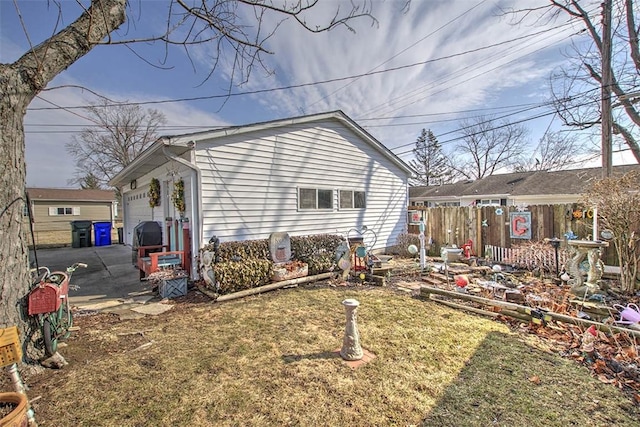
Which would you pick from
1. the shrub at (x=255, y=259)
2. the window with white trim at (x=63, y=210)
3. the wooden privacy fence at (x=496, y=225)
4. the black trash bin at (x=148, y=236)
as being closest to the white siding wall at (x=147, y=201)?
the black trash bin at (x=148, y=236)

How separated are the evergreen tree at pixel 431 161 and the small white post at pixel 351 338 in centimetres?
3316

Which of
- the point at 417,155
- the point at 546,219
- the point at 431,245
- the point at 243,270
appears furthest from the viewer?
the point at 417,155

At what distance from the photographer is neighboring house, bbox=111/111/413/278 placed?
602cm

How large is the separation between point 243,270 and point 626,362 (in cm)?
537

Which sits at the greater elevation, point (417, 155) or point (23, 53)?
point (417, 155)

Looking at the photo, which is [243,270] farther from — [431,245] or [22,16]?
[431,245]

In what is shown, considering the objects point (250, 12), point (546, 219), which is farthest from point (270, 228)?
point (546, 219)

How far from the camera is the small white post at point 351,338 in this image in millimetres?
3016

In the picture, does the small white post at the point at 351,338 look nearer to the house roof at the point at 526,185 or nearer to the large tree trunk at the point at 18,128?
the large tree trunk at the point at 18,128

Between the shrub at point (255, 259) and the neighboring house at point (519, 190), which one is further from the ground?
the neighboring house at point (519, 190)

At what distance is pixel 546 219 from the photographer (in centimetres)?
746

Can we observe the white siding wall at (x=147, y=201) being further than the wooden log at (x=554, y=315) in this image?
Yes

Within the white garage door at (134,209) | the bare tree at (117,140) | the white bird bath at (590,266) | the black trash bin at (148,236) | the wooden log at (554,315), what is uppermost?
the bare tree at (117,140)

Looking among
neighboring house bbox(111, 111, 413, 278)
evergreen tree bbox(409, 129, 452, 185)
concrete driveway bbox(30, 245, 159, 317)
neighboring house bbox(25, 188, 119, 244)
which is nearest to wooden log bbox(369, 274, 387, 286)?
neighboring house bbox(111, 111, 413, 278)
